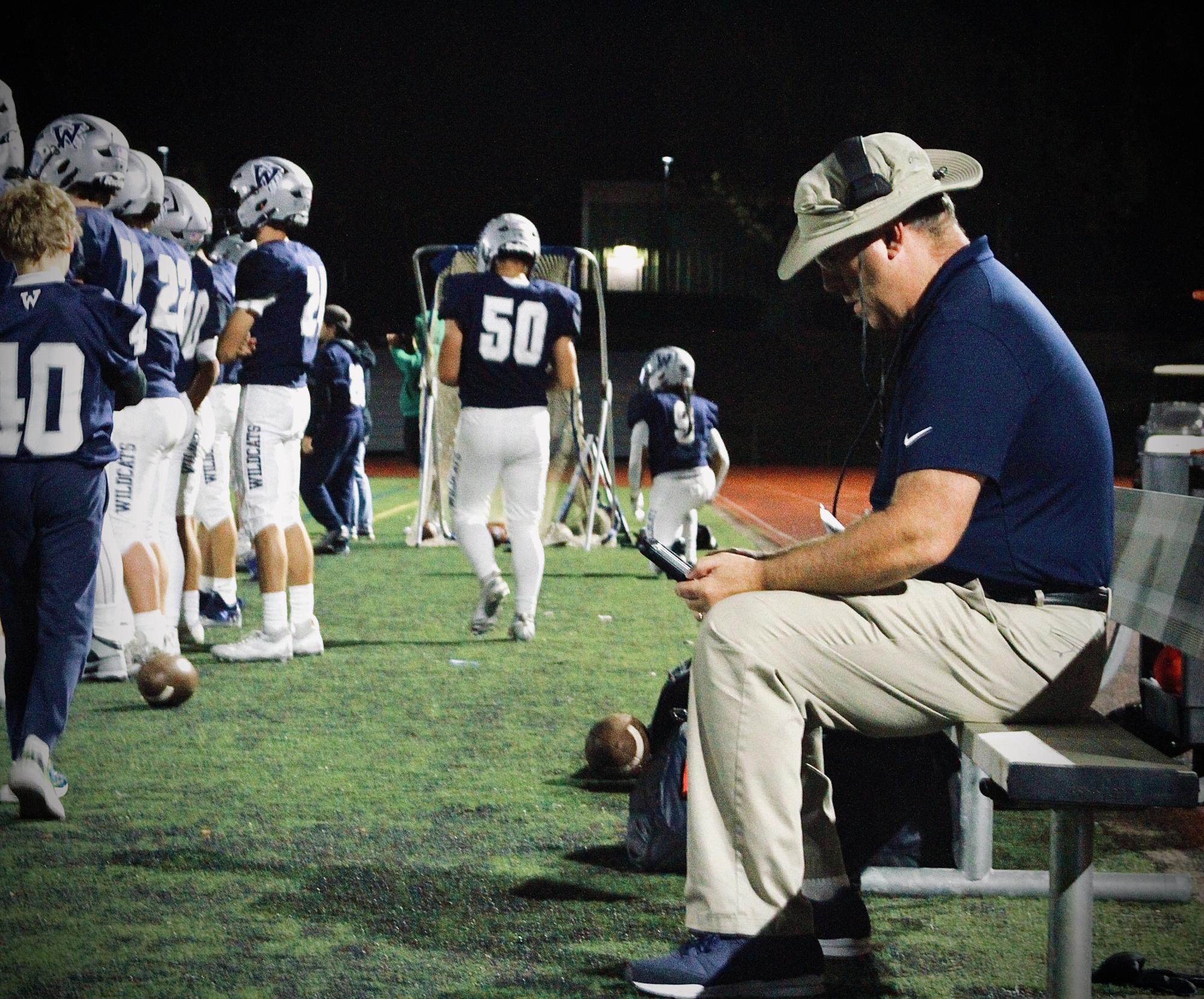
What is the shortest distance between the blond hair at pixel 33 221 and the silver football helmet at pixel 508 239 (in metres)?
3.94

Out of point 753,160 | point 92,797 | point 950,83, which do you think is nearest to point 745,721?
point 92,797

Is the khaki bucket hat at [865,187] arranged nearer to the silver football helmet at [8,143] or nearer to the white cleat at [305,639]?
the silver football helmet at [8,143]

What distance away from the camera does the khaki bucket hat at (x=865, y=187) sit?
10.7ft

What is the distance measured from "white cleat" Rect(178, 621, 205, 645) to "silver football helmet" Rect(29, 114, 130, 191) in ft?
9.33

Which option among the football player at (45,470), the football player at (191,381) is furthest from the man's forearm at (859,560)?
the football player at (191,381)

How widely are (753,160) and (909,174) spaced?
1340 inches

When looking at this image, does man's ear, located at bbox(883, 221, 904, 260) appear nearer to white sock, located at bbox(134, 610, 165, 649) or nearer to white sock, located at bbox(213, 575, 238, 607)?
white sock, located at bbox(134, 610, 165, 649)

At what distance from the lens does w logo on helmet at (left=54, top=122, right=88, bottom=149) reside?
668 cm

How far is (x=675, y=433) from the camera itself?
12227 mm

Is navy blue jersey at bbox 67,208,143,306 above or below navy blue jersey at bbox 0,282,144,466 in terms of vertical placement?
above

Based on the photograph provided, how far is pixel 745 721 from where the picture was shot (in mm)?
3084

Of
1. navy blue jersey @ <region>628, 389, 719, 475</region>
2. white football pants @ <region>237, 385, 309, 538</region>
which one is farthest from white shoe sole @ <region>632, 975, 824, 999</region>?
navy blue jersey @ <region>628, 389, 719, 475</region>

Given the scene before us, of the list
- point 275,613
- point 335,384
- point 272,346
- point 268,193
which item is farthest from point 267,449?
point 335,384

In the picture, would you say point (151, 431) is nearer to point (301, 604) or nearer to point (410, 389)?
point (301, 604)
